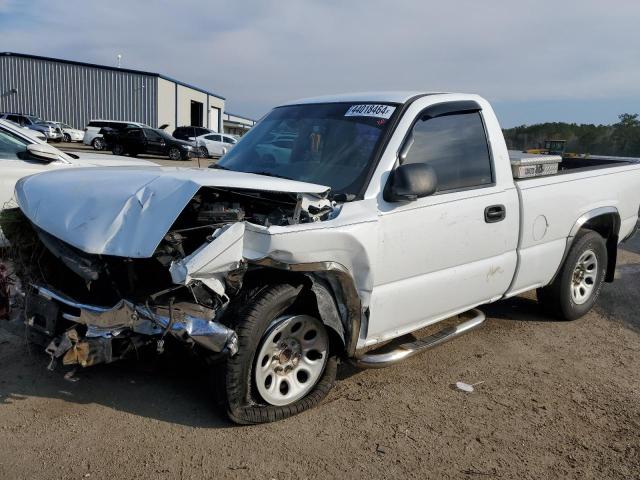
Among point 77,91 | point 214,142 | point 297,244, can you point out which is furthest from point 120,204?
point 77,91

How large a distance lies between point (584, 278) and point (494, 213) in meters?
1.97

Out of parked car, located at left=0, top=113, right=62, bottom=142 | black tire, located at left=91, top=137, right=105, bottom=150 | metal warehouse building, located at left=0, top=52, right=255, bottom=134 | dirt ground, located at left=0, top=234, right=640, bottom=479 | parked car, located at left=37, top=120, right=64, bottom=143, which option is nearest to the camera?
dirt ground, located at left=0, top=234, right=640, bottom=479

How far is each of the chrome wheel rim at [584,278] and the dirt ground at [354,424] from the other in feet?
3.38

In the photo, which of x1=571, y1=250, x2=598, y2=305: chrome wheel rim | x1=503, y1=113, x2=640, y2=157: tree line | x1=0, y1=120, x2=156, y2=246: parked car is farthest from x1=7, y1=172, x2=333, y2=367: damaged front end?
x1=503, y1=113, x2=640, y2=157: tree line

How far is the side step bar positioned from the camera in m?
3.49

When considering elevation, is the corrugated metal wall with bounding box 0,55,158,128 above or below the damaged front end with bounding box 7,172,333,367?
above

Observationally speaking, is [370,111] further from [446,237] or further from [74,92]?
[74,92]

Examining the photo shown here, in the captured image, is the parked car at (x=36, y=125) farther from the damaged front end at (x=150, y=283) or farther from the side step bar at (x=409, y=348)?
→ the side step bar at (x=409, y=348)

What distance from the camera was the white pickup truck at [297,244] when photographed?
2.79 meters

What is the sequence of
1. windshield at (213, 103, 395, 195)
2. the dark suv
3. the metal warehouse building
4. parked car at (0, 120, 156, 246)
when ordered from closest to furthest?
windshield at (213, 103, 395, 195) < parked car at (0, 120, 156, 246) < the dark suv < the metal warehouse building

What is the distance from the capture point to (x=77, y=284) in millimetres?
3305

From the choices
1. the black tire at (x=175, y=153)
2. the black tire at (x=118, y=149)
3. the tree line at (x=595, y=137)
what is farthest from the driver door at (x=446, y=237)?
the black tire at (x=118, y=149)

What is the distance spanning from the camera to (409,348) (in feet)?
12.2

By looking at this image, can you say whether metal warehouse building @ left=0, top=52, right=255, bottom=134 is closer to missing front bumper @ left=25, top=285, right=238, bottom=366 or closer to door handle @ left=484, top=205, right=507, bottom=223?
door handle @ left=484, top=205, right=507, bottom=223
